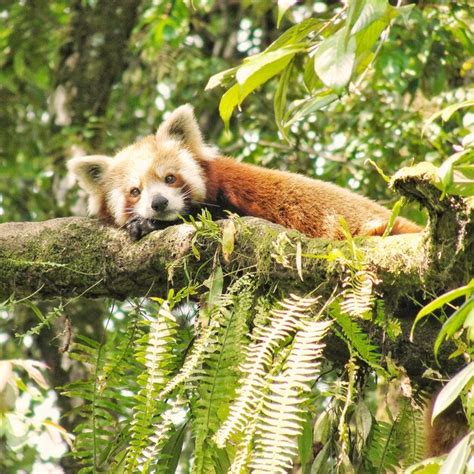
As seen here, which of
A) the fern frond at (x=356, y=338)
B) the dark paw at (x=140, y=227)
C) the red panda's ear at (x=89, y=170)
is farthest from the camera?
the red panda's ear at (x=89, y=170)

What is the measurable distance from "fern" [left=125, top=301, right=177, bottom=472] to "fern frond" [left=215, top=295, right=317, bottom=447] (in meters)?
0.31

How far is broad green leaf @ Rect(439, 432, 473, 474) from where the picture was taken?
1788 mm

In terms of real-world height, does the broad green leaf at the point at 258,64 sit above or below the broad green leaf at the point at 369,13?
below

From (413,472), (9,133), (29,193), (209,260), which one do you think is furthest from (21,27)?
(413,472)

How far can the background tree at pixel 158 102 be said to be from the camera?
6332 millimetres

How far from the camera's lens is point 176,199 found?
5008 mm

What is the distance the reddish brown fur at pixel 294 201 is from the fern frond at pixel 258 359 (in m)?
1.75

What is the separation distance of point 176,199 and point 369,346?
2.26m

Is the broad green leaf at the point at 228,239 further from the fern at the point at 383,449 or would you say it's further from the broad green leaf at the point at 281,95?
the fern at the point at 383,449

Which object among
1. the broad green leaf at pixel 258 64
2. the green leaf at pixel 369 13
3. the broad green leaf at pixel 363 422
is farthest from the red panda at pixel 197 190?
the green leaf at pixel 369 13

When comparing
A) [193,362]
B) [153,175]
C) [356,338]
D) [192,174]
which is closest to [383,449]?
[356,338]

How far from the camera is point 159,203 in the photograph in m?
4.89

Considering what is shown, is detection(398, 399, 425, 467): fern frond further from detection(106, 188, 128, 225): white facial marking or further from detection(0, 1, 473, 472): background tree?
detection(106, 188, 128, 225): white facial marking

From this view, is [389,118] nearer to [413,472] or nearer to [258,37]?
[258,37]
